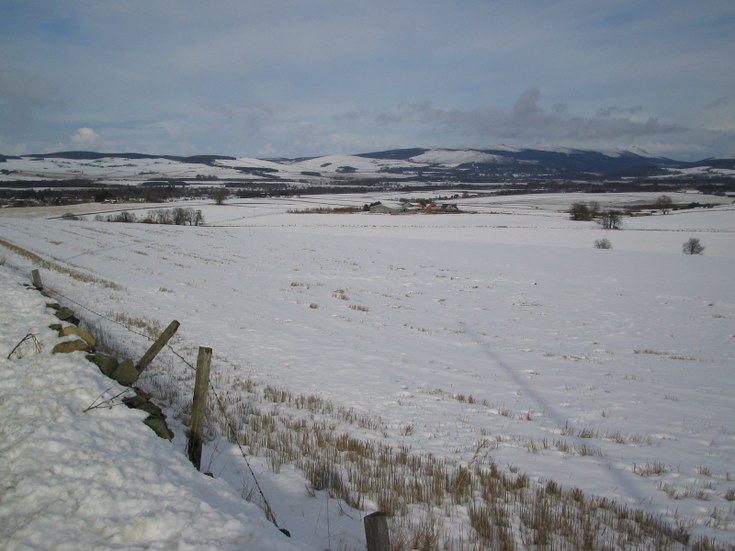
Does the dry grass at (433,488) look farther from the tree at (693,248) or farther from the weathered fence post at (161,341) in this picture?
the tree at (693,248)

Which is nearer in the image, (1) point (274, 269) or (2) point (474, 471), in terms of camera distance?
(2) point (474, 471)

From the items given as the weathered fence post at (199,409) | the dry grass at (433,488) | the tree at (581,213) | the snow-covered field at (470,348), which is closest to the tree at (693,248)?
the snow-covered field at (470,348)

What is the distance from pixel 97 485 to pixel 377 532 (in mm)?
2848

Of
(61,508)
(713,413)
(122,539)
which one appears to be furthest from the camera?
(713,413)

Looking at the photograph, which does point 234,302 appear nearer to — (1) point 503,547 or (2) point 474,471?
(2) point 474,471

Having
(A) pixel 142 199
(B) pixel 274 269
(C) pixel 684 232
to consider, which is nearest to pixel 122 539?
(B) pixel 274 269

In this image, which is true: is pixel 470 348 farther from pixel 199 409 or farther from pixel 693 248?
pixel 693 248

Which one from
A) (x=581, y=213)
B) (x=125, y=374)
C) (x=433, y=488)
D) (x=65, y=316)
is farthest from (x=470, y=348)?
(x=581, y=213)

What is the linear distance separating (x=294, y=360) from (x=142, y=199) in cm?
13128

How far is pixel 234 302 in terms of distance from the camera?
820 inches

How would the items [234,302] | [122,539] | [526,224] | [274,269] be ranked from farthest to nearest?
[526,224] < [274,269] < [234,302] < [122,539]

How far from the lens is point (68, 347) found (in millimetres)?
7438

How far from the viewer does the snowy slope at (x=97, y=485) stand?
11.6 feet

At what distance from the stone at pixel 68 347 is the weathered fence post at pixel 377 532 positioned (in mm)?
6642
